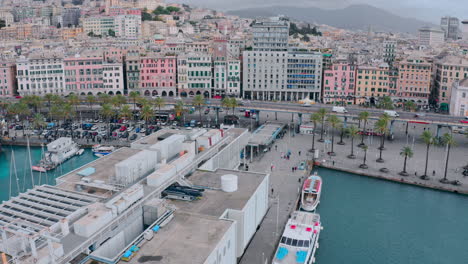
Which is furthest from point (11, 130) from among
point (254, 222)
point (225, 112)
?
point (254, 222)

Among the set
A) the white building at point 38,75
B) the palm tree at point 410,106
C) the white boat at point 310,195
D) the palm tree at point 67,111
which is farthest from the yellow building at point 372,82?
the white building at point 38,75

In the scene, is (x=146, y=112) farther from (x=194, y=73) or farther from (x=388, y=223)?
(x=388, y=223)

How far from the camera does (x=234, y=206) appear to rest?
123 feet

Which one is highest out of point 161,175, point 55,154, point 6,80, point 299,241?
point 6,80

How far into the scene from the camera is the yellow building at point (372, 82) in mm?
109062

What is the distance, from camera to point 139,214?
116 ft

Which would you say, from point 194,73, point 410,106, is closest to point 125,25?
point 194,73

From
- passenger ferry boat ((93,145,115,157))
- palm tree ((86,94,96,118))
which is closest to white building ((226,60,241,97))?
palm tree ((86,94,96,118))

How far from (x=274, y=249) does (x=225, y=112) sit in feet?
197

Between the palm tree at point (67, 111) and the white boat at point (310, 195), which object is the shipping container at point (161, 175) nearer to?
the white boat at point (310, 195)

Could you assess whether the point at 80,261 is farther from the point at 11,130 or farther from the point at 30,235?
the point at 11,130

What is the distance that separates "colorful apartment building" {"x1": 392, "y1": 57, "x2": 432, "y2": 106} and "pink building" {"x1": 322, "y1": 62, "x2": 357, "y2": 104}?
11.1 m

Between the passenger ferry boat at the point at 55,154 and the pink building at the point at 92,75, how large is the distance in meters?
38.8

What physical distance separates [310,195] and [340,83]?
212 ft
